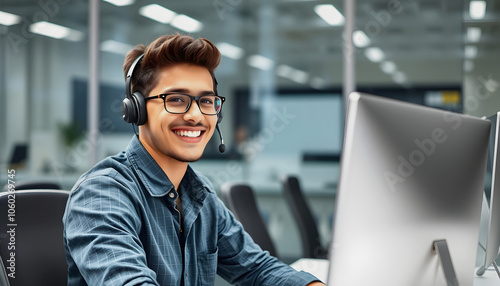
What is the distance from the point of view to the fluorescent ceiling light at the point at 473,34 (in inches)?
131

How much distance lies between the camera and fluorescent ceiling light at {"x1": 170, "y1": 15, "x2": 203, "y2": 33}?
432cm

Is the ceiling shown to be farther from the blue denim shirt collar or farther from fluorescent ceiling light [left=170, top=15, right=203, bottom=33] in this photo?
the blue denim shirt collar

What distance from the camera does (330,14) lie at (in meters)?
4.16

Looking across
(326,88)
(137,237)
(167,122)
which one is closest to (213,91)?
(167,122)

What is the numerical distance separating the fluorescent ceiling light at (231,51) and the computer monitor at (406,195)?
142 inches

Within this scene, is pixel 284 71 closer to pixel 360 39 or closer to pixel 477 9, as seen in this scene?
pixel 360 39

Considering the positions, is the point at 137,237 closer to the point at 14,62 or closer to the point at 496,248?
the point at 496,248

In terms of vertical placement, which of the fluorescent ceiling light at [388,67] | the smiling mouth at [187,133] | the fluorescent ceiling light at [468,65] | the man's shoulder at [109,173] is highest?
the fluorescent ceiling light at [388,67]

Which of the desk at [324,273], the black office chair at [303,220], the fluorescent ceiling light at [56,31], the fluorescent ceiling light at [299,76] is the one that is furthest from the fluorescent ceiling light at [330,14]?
the desk at [324,273]

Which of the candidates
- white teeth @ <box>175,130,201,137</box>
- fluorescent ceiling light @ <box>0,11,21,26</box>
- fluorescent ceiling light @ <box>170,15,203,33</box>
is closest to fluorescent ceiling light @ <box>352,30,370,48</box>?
fluorescent ceiling light @ <box>170,15,203,33</box>

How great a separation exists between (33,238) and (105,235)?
474mm

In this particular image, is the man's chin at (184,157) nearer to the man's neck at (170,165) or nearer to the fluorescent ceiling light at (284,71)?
the man's neck at (170,165)

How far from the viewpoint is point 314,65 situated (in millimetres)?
4602

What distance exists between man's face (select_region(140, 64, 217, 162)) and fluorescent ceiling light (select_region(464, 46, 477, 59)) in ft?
8.27
